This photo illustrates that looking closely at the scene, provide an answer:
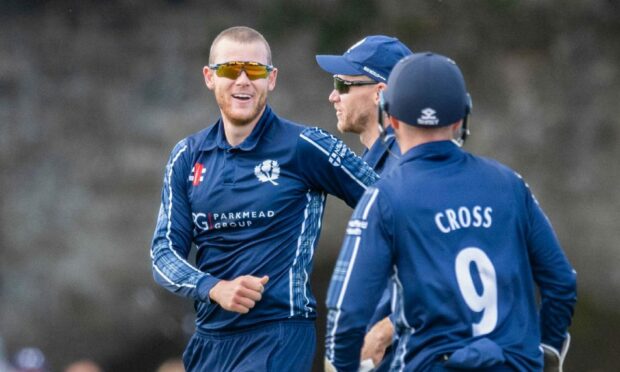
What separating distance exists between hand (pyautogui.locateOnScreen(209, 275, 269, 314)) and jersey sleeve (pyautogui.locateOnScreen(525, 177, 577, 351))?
1157 millimetres

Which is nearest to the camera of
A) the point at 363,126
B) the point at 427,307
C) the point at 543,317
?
the point at 427,307

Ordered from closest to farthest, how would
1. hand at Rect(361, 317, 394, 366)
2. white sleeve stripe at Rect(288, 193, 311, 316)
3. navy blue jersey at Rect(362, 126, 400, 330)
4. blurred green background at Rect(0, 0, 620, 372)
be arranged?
hand at Rect(361, 317, 394, 366)
white sleeve stripe at Rect(288, 193, 311, 316)
navy blue jersey at Rect(362, 126, 400, 330)
blurred green background at Rect(0, 0, 620, 372)

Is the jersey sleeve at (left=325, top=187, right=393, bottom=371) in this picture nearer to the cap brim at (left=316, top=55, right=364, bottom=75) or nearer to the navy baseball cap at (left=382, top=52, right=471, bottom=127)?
the navy baseball cap at (left=382, top=52, right=471, bottom=127)

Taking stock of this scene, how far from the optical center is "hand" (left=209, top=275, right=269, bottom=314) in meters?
4.76

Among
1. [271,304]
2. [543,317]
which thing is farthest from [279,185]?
[543,317]

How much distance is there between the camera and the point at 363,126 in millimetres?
5613

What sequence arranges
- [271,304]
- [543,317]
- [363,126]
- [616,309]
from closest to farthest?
[543,317], [271,304], [363,126], [616,309]

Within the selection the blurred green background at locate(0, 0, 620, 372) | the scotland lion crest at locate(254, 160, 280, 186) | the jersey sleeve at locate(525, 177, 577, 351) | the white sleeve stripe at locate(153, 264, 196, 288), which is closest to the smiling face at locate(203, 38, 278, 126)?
the scotland lion crest at locate(254, 160, 280, 186)

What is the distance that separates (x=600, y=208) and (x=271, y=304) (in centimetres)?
440

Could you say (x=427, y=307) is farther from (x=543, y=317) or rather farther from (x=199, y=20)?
(x=199, y=20)

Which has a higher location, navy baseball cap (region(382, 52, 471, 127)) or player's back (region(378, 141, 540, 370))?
navy baseball cap (region(382, 52, 471, 127))

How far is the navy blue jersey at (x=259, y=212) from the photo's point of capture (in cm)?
511

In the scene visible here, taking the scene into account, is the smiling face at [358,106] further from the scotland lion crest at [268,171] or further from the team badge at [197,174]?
the team badge at [197,174]

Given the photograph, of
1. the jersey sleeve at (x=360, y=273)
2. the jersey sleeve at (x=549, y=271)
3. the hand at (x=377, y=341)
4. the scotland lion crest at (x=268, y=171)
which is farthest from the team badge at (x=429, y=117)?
the scotland lion crest at (x=268, y=171)
